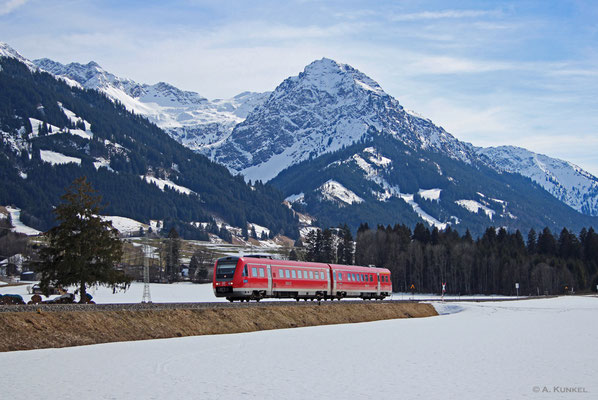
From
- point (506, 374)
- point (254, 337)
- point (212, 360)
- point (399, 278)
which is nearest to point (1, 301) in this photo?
point (254, 337)

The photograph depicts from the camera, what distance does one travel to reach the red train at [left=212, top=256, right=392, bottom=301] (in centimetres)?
6250

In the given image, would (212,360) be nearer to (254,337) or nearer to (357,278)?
(254,337)

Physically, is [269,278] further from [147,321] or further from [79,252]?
[147,321]

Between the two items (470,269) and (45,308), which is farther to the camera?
(470,269)

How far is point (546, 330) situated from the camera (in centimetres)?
6359

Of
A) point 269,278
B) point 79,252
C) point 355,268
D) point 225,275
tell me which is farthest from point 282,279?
point 79,252

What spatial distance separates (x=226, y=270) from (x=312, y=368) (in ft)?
92.5

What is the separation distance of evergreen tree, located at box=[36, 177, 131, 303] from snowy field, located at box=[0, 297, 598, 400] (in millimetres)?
20416

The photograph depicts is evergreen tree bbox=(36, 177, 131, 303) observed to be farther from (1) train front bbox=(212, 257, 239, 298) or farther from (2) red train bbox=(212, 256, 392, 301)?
(2) red train bbox=(212, 256, 392, 301)

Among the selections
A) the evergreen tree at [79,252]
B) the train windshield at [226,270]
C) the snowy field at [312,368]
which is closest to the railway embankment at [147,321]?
the snowy field at [312,368]

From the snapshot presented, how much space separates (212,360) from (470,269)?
144734 millimetres

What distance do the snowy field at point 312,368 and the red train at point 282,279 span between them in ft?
28.5

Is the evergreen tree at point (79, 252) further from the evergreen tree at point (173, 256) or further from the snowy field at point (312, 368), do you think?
the evergreen tree at point (173, 256)

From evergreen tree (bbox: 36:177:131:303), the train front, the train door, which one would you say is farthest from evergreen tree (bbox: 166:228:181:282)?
the train front
